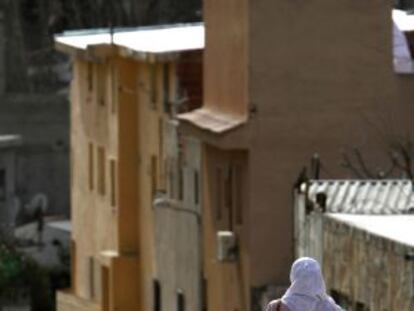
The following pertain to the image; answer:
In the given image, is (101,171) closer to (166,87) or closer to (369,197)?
(166,87)

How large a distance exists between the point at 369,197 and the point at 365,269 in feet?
9.78

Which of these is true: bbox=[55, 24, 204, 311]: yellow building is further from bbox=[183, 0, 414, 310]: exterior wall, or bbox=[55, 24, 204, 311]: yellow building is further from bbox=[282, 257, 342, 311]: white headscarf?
bbox=[282, 257, 342, 311]: white headscarf

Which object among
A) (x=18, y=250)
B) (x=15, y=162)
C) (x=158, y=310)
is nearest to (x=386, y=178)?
(x=158, y=310)

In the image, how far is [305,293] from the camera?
14641mm

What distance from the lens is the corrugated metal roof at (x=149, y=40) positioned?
3797 cm

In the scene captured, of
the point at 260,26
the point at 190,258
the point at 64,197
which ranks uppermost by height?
the point at 260,26

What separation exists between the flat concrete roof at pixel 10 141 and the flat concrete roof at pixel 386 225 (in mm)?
29006

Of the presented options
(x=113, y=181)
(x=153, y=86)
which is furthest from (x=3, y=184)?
(x=153, y=86)

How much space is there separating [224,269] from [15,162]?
973 inches

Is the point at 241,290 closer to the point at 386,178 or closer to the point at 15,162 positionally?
the point at 386,178

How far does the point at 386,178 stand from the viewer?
3209 centimetres

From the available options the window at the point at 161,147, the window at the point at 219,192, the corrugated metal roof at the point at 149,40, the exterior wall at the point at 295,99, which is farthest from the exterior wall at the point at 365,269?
the window at the point at 161,147

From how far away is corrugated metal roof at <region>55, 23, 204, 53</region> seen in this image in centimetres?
3797

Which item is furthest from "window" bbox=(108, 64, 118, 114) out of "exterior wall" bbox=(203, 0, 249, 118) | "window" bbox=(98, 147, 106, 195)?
"exterior wall" bbox=(203, 0, 249, 118)
